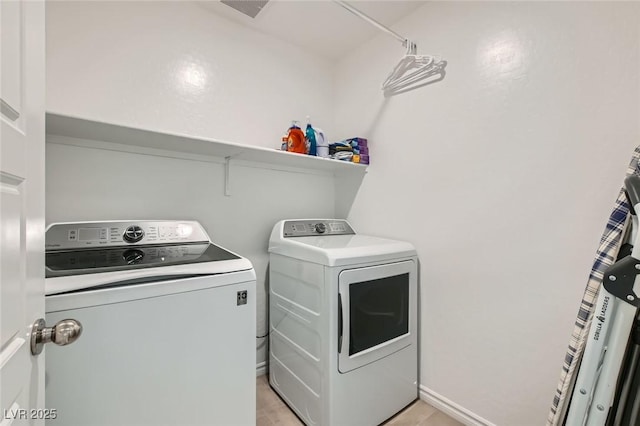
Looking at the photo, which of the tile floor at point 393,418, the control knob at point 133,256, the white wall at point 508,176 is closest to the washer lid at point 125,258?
the control knob at point 133,256

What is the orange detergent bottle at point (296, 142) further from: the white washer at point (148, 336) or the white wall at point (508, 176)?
the white washer at point (148, 336)

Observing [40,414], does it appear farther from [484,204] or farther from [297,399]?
[484,204]

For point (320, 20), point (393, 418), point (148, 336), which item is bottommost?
point (393, 418)

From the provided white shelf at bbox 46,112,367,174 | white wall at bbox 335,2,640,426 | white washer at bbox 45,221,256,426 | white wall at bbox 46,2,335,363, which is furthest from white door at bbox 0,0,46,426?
white wall at bbox 335,2,640,426

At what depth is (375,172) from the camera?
222 cm

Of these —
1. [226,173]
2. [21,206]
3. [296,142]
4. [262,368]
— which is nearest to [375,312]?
[262,368]

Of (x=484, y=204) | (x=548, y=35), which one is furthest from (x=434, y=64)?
(x=484, y=204)

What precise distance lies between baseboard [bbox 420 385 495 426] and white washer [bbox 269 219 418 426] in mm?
76

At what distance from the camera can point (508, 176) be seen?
1.52 metres

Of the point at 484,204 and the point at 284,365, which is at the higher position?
the point at 484,204

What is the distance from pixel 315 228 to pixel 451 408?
145cm

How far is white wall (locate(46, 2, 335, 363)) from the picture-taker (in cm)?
154

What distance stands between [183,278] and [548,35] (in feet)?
6.68

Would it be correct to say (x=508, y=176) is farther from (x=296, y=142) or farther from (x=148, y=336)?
(x=148, y=336)
